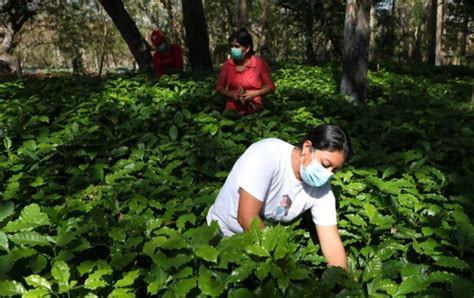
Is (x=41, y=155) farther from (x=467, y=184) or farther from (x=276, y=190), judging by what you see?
(x=467, y=184)

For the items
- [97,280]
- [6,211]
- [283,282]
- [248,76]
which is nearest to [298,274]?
[283,282]

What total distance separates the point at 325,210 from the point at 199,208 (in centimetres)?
88

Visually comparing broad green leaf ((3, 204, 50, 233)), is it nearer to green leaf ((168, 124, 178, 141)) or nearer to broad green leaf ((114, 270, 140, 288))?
broad green leaf ((114, 270, 140, 288))

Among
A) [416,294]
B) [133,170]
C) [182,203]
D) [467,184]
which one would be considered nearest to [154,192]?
[182,203]

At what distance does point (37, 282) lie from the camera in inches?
73.7

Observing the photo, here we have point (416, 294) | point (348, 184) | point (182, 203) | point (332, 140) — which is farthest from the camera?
point (348, 184)

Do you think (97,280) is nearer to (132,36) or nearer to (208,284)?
(208,284)

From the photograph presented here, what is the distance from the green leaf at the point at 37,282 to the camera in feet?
6.11

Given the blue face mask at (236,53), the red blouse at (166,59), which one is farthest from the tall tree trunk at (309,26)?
the blue face mask at (236,53)

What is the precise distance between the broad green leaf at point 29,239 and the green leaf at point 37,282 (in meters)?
0.22

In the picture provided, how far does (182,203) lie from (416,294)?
152 centimetres

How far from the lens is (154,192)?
118 inches

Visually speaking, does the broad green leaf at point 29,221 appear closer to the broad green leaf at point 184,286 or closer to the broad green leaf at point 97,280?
the broad green leaf at point 97,280

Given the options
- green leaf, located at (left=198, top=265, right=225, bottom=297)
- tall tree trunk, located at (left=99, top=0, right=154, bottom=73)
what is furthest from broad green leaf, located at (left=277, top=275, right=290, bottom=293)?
tall tree trunk, located at (left=99, top=0, right=154, bottom=73)
